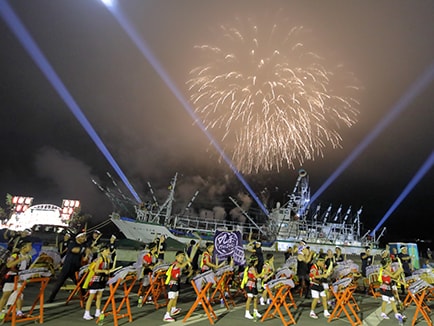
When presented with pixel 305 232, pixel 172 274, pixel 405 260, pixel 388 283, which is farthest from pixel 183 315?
pixel 305 232

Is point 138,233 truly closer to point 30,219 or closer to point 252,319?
point 252,319

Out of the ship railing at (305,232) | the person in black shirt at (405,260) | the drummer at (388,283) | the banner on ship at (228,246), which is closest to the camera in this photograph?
the drummer at (388,283)

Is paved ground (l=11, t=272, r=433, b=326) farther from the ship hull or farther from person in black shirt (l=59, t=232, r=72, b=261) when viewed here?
the ship hull

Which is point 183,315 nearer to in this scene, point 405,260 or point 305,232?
point 405,260

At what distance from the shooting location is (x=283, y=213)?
39.8 meters

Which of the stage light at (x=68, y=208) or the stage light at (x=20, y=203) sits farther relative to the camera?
the stage light at (x=68, y=208)

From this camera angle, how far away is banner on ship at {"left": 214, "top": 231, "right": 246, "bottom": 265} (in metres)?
11.7

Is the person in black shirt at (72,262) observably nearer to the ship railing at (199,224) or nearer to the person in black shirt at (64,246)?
the person in black shirt at (64,246)

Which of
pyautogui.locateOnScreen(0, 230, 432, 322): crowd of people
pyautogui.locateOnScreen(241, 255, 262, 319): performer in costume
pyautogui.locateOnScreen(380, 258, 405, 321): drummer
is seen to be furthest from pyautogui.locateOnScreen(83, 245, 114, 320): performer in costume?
pyautogui.locateOnScreen(380, 258, 405, 321): drummer

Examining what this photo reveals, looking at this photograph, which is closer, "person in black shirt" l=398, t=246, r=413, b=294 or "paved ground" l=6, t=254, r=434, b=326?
"paved ground" l=6, t=254, r=434, b=326

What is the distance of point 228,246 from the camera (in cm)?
1189

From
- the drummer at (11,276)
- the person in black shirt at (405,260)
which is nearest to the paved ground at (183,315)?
the drummer at (11,276)

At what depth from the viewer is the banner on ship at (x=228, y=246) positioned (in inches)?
462

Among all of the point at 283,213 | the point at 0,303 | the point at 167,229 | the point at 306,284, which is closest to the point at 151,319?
the point at 0,303
